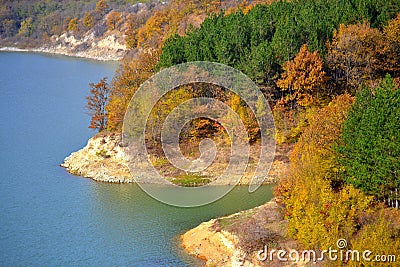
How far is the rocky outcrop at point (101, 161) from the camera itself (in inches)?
1635

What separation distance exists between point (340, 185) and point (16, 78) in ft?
212

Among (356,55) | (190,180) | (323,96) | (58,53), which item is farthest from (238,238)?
(58,53)

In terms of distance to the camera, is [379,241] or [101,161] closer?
[379,241]

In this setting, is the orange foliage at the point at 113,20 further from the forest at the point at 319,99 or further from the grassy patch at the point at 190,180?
the grassy patch at the point at 190,180

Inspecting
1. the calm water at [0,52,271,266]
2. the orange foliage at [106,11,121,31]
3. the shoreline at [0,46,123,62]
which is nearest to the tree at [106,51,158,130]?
the calm water at [0,52,271,266]

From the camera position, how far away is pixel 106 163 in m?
43.2

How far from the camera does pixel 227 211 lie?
114 feet

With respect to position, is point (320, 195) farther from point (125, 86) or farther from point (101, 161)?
point (125, 86)

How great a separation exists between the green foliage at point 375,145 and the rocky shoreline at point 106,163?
1207cm

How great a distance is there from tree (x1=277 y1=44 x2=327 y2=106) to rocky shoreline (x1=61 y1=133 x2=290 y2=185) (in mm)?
4363

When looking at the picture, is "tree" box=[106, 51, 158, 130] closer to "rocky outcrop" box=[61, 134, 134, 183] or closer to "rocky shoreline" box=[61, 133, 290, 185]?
"rocky shoreline" box=[61, 133, 290, 185]

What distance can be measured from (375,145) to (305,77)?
16.5 m

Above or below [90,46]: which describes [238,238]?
below

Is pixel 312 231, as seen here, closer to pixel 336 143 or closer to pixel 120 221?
pixel 336 143
